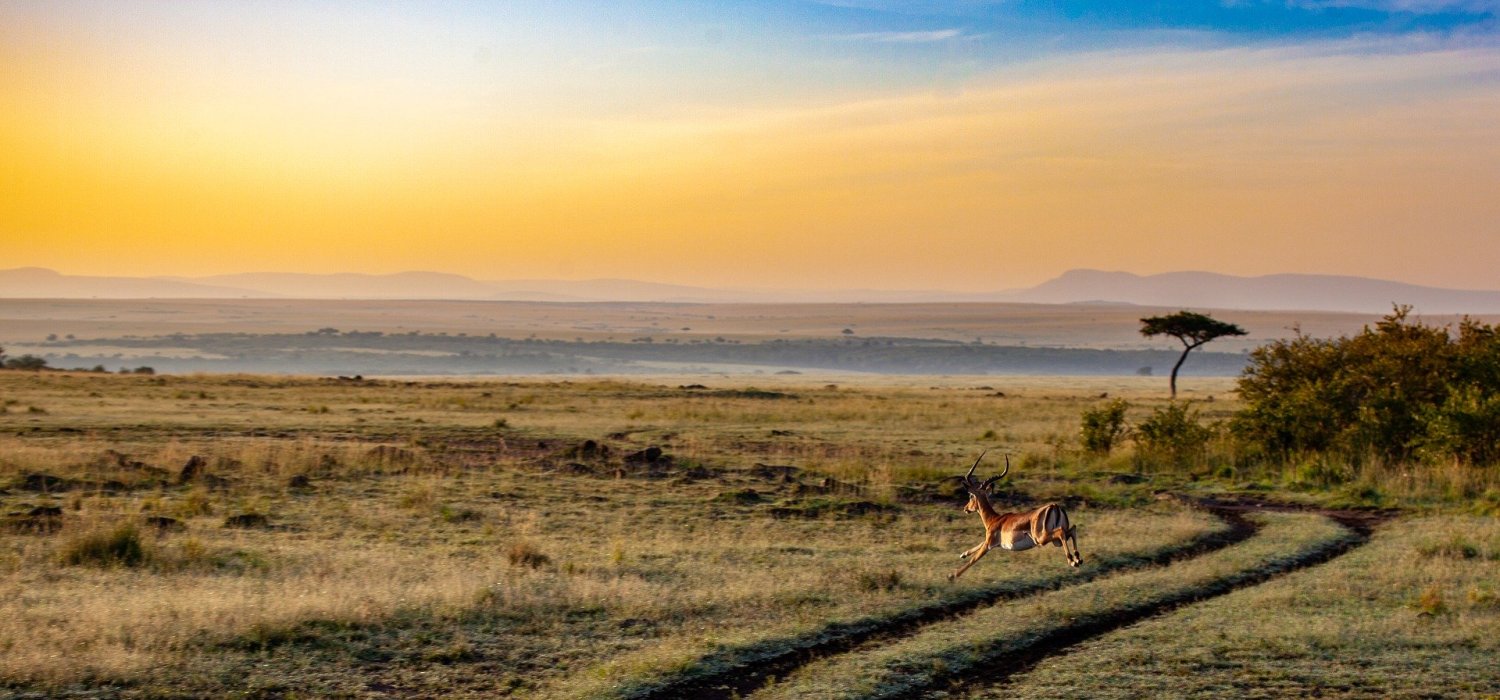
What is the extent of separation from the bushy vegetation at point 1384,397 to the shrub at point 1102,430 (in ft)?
10.8

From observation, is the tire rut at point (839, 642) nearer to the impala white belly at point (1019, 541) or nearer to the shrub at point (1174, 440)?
the impala white belly at point (1019, 541)

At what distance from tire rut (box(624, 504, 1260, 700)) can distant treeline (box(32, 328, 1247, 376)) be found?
114963 mm

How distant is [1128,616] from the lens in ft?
44.6

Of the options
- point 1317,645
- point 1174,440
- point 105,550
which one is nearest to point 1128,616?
point 1317,645

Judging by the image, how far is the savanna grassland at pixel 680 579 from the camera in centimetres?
1101

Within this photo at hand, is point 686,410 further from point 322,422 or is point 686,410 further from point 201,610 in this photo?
point 201,610

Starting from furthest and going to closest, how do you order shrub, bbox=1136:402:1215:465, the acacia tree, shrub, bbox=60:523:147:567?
1. the acacia tree
2. shrub, bbox=1136:402:1215:465
3. shrub, bbox=60:523:147:567

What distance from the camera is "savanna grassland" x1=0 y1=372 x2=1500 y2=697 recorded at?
11008mm

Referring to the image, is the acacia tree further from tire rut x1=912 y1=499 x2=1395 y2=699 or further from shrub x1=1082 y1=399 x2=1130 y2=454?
tire rut x1=912 y1=499 x2=1395 y2=699

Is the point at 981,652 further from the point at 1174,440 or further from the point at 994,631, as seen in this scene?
the point at 1174,440

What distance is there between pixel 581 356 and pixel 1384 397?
121780mm

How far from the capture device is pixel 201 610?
12375mm

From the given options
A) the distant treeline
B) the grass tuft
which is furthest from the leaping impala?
the distant treeline

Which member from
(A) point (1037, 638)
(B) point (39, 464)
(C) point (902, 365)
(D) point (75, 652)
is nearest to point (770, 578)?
(A) point (1037, 638)
